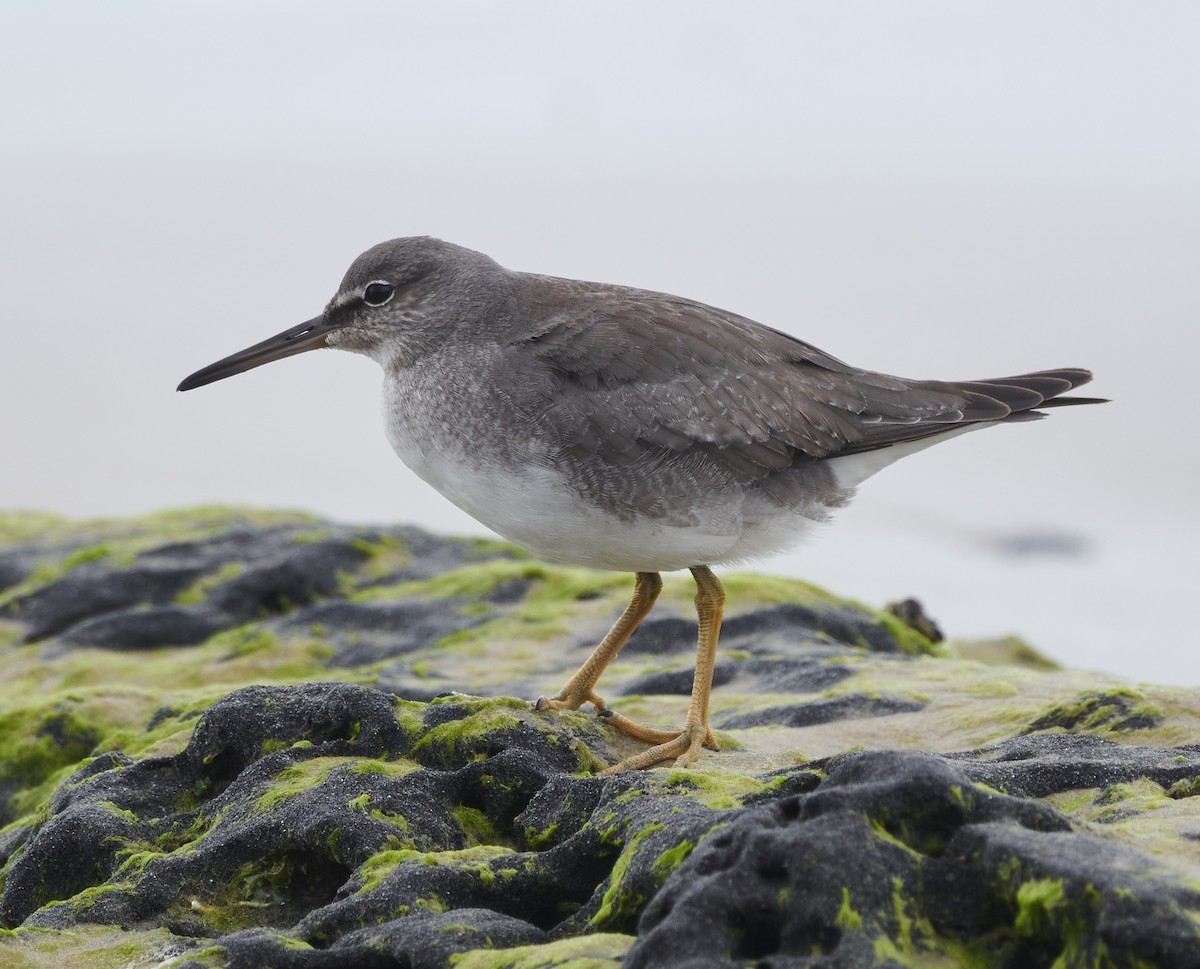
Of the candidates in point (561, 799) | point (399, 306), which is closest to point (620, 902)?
point (561, 799)

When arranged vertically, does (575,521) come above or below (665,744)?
above

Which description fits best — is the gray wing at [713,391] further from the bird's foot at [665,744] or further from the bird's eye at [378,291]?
the bird's foot at [665,744]

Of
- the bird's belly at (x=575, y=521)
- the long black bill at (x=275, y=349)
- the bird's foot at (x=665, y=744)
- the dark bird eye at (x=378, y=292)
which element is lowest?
the bird's foot at (x=665, y=744)

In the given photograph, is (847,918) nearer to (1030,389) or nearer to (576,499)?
(576,499)

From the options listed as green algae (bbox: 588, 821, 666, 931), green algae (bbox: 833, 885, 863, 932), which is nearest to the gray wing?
green algae (bbox: 588, 821, 666, 931)

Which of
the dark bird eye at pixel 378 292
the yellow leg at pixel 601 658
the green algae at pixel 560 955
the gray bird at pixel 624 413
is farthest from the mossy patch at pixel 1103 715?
the dark bird eye at pixel 378 292

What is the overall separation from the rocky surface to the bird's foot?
3.4 inches

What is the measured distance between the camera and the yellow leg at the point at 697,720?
19.1 feet

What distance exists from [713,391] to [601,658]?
1.52 m

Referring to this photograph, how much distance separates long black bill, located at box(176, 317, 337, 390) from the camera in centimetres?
737

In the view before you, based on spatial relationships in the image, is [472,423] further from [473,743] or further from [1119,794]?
[1119,794]

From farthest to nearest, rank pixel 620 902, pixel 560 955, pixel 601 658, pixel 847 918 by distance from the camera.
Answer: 1. pixel 601 658
2. pixel 620 902
3. pixel 560 955
4. pixel 847 918

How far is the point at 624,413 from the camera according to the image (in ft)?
20.2

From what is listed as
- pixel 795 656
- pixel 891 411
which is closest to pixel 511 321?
pixel 891 411
